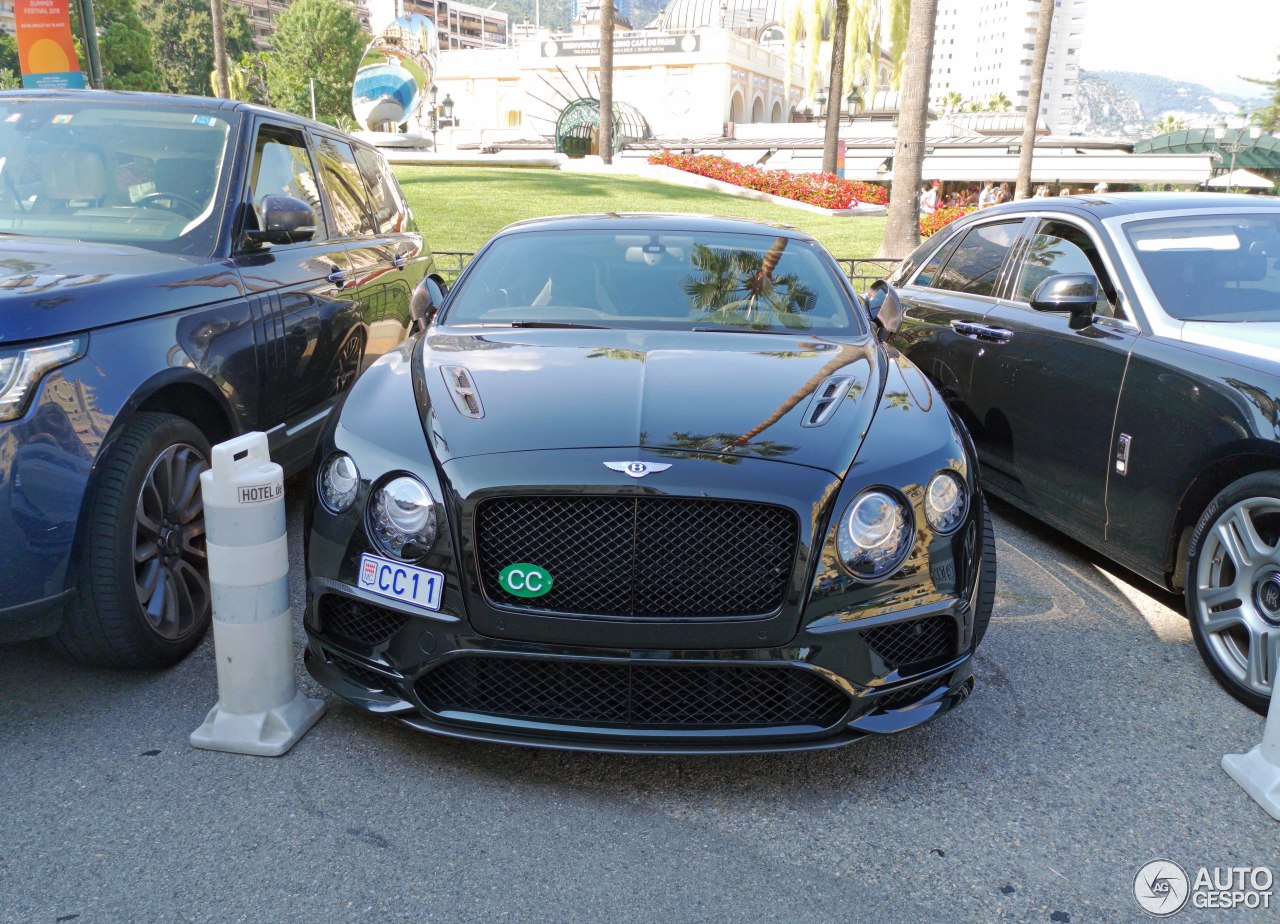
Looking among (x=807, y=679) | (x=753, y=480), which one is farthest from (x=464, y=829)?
(x=753, y=480)

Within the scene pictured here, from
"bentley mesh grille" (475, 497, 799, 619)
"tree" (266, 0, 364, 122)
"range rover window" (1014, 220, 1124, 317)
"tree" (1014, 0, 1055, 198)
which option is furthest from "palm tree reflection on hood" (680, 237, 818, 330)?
"tree" (266, 0, 364, 122)

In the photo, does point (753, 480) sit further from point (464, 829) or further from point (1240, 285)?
point (1240, 285)

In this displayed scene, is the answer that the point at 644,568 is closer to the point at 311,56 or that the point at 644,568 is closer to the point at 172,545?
Answer: the point at 172,545

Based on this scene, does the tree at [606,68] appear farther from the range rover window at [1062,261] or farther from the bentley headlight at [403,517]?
the bentley headlight at [403,517]

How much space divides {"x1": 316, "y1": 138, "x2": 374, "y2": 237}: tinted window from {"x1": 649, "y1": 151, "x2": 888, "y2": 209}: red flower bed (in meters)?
23.9

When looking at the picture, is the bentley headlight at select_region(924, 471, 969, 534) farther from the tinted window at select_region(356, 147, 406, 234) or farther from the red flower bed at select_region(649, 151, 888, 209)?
the red flower bed at select_region(649, 151, 888, 209)

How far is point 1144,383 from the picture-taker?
407 cm

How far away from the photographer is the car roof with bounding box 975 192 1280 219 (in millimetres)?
4773

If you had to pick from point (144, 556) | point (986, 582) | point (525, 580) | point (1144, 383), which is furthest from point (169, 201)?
point (1144, 383)

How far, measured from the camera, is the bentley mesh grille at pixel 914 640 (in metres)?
2.83

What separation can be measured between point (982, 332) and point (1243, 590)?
208 centimetres

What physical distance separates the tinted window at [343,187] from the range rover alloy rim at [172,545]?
2.12 metres

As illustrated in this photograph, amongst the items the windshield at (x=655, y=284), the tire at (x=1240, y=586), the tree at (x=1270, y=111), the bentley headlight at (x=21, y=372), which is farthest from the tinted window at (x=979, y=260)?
the tree at (x=1270, y=111)

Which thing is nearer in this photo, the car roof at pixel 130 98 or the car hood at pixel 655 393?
the car hood at pixel 655 393
